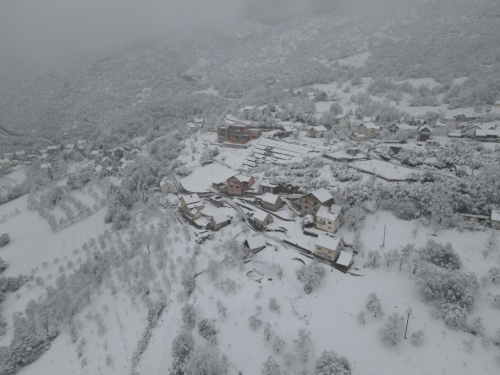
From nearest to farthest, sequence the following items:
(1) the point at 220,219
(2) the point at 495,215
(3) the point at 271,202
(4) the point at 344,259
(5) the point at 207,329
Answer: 1. (5) the point at 207,329
2. (4) the point at 344,259
3. (2) the point at 495,215
4. (1) the point at 220,219
5. (3) the point at 271,202

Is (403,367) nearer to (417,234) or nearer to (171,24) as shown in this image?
(417,234)

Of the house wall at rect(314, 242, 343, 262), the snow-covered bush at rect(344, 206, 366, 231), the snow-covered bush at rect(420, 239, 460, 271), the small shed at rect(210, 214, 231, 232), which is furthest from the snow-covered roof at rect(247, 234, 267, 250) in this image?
the snow-covered bush at rect(420, 239, 460, 271)

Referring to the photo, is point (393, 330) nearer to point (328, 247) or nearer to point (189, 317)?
point (328, 247)

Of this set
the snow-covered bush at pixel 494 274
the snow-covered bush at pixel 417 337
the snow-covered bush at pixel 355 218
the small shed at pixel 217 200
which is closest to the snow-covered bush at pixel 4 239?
the small shed at pixel 217 200

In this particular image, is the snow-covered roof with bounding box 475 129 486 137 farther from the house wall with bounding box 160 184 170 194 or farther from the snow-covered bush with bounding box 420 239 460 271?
the house wall with bounding box 160 184 170 194

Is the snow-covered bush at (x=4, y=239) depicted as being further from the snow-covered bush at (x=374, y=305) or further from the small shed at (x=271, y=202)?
the snow-covered bush at (x=374, y=305)

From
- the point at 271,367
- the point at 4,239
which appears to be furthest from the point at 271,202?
the point at 4,239
